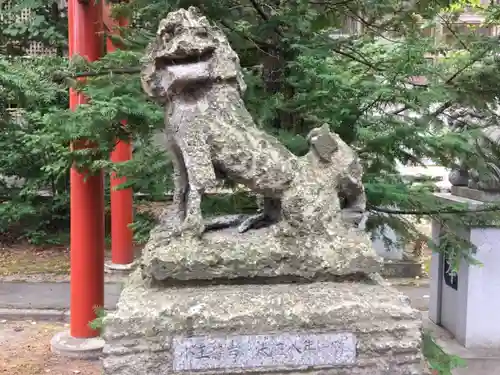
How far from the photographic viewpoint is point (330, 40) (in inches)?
165

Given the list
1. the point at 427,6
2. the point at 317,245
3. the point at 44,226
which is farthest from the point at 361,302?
the point at 44,226

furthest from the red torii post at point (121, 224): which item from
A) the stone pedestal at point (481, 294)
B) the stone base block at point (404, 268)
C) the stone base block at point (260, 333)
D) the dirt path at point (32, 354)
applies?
the stone base block at point (260, 333)

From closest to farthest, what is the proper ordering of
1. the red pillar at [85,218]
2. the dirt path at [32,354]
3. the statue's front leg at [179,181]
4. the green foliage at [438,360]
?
1. the statue's front leg at [179,181]
2. the green foliage at [438,360]
3. the red pillar at [85,218]
4. the dirt path at [32,354]

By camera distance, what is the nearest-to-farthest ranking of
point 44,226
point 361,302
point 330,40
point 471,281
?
point 361,302
point 330,40
point 471,281
point 44,226

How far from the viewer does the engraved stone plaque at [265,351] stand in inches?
96.0

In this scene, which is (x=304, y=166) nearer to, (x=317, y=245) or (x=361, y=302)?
(x=317, y=245)

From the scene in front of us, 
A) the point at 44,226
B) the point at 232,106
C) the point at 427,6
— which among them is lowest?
the point at 44,226

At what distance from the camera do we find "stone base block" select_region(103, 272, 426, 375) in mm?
2418

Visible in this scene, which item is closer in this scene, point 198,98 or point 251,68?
point 198,98

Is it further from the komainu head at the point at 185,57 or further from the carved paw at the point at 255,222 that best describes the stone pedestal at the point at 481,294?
the komainu head at the point at 185,57

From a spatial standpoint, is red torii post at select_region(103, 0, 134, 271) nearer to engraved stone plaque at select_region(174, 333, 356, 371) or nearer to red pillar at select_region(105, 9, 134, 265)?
red pillar at select_region(105, 9, 134, 265)

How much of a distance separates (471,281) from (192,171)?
3.74 m

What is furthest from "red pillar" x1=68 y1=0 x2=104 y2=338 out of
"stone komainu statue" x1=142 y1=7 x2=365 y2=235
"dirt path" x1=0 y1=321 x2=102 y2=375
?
"stone komainu statue" x1=142 y1=7 x2=365 y2=235

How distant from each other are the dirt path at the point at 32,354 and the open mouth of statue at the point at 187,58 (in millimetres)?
3469
